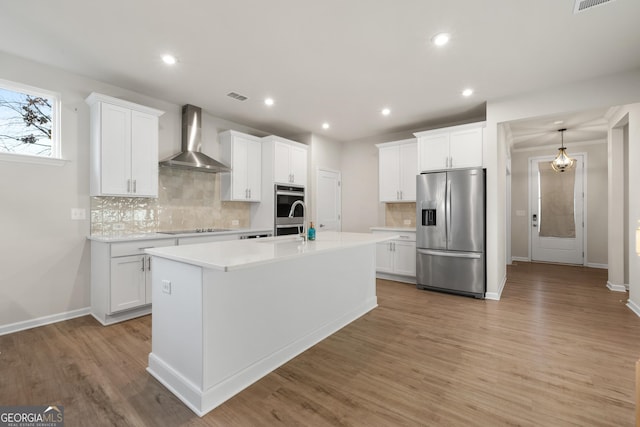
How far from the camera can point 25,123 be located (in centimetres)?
311

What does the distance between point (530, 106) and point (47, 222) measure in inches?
230

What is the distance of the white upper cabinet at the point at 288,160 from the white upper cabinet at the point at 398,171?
1.47 meters

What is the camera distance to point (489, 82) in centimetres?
347

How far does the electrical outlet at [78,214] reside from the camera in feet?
10.9

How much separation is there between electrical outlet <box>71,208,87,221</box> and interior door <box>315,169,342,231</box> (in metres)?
3.56

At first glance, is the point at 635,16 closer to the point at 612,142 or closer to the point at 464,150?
the point at 464,150

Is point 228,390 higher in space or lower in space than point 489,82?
lower

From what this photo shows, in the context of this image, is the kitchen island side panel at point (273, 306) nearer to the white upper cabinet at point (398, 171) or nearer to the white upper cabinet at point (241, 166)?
the white upper cabinet at point (398, 171)

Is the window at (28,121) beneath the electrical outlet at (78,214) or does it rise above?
above

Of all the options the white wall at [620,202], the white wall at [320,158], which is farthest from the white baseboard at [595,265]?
the white wall at [320,158]

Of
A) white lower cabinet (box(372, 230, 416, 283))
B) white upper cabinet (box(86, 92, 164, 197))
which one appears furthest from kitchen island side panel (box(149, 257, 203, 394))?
white lower cabinet (box(372, 230, 416, 283))

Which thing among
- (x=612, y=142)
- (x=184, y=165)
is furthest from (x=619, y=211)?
(x=184, y=165)

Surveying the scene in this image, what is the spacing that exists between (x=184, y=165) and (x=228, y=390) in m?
3.03

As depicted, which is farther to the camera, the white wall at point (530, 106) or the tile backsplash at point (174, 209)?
the tile backsplash at point (174, 209)
